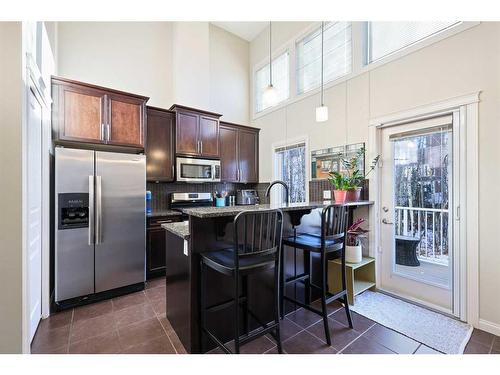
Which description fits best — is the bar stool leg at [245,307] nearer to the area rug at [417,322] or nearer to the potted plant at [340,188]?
the area rug at [417,322]

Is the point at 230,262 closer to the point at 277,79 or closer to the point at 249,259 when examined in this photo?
the point at 249,259

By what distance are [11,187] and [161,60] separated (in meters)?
3.41

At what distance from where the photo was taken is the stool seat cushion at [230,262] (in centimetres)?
146

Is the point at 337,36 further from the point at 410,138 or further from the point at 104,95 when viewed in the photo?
the point at 104,95

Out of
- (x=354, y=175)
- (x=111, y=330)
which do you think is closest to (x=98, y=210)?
(x=111, y=330)

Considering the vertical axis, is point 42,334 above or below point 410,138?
below

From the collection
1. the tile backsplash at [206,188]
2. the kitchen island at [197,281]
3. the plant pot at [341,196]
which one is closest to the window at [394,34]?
the tile backsplash at [206,188]

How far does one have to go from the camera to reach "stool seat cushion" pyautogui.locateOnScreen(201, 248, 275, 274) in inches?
57.4

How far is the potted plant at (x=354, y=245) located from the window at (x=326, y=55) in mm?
2168

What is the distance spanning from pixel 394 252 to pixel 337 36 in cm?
313

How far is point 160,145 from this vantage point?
3561 millimetres

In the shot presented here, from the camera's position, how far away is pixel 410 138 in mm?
2648

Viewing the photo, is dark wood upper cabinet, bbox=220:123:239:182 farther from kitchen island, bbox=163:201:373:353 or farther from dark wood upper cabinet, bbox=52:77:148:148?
kitchen island, bbox=163:201:373:353
